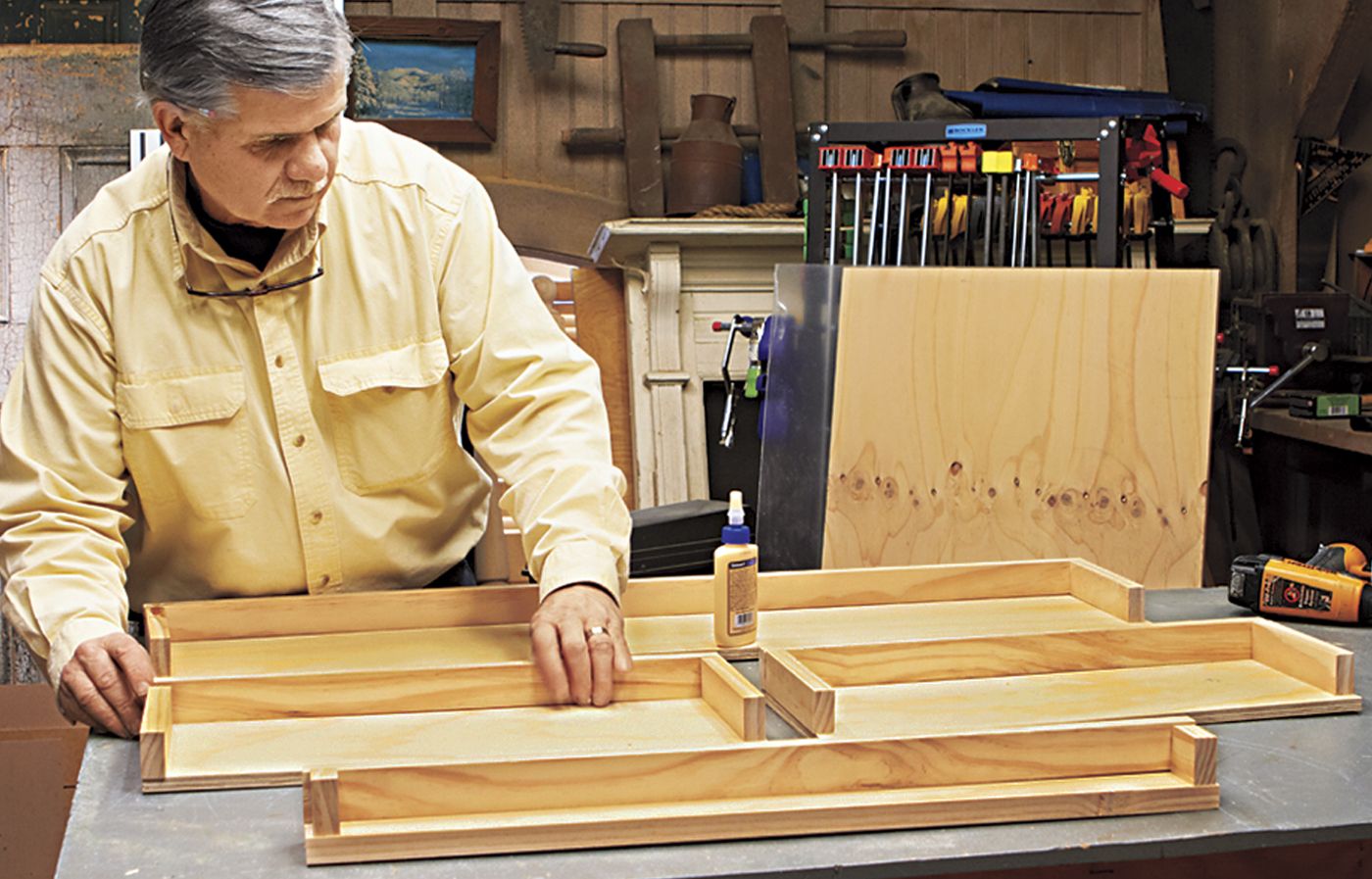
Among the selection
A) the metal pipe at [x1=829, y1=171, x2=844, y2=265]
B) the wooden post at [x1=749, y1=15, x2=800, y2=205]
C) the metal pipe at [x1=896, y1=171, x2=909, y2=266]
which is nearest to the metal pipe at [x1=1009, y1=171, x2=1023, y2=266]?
the metal pipe at [x1=896, y1=171, x2=909, y2=266]

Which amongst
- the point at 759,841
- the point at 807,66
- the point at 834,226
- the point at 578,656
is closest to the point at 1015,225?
the point at 834,226

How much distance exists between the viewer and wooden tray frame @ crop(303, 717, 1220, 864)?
117cm

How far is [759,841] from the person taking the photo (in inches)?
46.9

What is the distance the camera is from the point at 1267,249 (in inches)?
188

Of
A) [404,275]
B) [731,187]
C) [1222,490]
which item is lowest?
[1222,490]

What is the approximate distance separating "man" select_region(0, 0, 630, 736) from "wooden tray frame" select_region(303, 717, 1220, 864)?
302mm

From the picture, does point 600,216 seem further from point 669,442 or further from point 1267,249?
point 1267,249

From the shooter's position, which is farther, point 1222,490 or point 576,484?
point 1222,490

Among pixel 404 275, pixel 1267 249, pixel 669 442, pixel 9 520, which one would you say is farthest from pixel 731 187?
pixel 9 520

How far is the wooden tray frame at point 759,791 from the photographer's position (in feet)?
3.84

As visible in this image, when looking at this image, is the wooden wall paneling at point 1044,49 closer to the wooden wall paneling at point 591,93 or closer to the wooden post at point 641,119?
the wooden post at point 641,119

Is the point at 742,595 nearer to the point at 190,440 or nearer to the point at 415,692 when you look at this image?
the point at 415,692

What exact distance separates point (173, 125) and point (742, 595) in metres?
0.86

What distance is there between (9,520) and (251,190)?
49 cm
